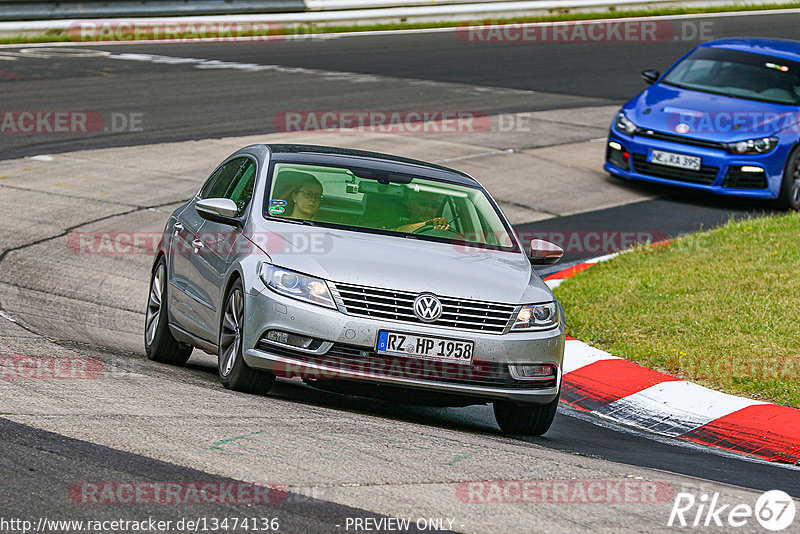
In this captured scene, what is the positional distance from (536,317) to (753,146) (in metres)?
9.19

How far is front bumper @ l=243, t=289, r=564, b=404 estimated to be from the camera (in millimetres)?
6645

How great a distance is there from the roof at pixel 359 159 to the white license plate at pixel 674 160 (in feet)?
24.8

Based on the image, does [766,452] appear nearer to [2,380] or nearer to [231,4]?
[2,380]

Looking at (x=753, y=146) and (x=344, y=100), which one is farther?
(x=344, y=100)

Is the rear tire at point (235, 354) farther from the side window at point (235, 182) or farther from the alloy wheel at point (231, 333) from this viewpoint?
the side window at point (235, 182)

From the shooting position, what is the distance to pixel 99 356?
25.4 ft

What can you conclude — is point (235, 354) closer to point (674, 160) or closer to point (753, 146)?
point (674, 160)

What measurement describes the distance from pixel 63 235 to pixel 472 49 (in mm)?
18011

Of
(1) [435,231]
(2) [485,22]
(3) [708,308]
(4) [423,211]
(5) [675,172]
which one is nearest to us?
(1) [435,231]

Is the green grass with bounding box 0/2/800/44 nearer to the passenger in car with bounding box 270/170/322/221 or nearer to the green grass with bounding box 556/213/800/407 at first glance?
the green grass with bounding box 556/213/800/407

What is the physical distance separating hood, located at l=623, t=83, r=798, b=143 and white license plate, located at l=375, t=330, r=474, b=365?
955cm

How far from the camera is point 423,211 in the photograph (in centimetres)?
790

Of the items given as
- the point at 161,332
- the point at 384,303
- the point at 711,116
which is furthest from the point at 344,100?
the point at 384,303

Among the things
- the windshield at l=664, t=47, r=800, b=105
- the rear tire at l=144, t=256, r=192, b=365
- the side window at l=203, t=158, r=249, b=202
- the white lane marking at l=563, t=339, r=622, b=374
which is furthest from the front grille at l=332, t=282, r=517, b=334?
the windshield at l=664, t=47, r=800, b=105
